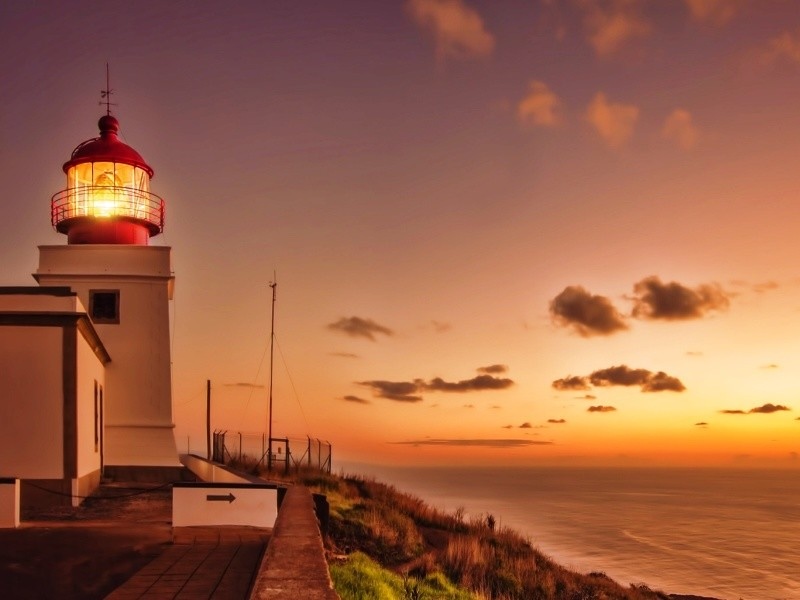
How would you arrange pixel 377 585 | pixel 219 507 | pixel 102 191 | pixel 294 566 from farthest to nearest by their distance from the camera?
pixel 102 191, pixel 219 507, pixel 377 585, pixel 294 566

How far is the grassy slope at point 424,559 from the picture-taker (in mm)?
11031

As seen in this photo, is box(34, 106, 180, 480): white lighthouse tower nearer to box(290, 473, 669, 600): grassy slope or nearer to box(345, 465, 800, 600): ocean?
box(290, 473, 669, 600): grassy slope

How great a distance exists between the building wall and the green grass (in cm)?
633

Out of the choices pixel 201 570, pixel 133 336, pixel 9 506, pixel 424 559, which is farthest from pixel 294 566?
pixel 133 336

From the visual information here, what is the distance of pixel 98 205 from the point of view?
2206 cm

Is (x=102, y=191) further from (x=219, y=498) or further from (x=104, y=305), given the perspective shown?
(x=219, y=498)

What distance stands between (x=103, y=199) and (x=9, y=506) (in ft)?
40.3

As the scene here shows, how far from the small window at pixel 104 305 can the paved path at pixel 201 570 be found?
41.9ft

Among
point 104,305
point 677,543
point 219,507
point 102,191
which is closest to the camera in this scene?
point 219,507

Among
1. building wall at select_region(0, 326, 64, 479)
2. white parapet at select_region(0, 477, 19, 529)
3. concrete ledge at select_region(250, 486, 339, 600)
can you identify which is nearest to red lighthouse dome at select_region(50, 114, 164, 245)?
building wall at select_region(0, 326, 64, 479)

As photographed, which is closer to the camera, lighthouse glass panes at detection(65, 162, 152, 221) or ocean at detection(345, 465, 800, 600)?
lighthouse glass panes at detection(65, 162, 152, 221)

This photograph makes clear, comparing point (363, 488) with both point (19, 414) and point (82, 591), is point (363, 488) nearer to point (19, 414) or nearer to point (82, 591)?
point (19, 414)

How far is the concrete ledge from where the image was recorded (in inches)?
158

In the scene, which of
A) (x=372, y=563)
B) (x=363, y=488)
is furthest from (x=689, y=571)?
(x=372, y=563)
